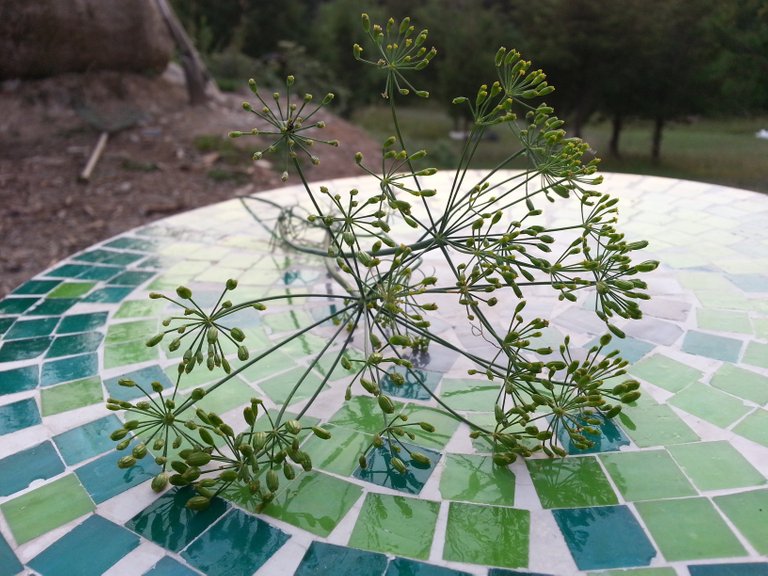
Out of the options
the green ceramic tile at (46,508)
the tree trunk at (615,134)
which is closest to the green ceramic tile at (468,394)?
the green ceramic tile at (46,508)

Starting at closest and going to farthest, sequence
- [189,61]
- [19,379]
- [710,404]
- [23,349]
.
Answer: [710,404] → [19,379] → [23,349] → [189,61]

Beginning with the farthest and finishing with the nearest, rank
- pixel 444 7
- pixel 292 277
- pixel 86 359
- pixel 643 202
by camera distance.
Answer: pixel 444 7 → pixel 643 202 → pixel 292 277 → pixel 86 359

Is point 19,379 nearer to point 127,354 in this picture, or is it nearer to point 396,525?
point 127,354

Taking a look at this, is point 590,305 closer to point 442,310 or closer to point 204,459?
point 442,310

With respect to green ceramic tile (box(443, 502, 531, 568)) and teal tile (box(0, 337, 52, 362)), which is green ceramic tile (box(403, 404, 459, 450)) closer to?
green ceramic tile (box(443, 502, 531, 568))

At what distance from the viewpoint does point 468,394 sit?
1.29 m

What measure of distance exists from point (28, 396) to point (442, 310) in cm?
96

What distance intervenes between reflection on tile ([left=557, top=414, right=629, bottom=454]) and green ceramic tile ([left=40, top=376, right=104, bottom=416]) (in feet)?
3.03

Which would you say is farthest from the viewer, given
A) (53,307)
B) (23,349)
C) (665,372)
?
(53,307)

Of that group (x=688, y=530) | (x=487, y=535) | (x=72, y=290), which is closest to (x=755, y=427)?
(x=688, y=530)

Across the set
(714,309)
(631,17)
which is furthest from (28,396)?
(631,17)

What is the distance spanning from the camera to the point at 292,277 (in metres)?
1.93

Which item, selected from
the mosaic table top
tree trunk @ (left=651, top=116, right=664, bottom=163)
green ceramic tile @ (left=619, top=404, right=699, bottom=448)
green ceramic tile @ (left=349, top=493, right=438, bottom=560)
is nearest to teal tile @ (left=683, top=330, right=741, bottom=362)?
the mosaic table top

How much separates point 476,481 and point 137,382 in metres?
0.77
